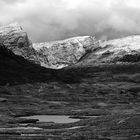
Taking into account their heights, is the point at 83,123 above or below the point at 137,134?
above

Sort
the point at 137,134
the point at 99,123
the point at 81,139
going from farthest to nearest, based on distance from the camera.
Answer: the point at 99,123 < the point at 137,134 < the point at 81,139

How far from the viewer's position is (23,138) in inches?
2245

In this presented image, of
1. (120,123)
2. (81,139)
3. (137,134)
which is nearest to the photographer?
(81,139)

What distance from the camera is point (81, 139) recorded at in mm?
54594

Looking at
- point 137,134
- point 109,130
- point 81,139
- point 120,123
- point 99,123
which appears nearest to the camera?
point 81,139

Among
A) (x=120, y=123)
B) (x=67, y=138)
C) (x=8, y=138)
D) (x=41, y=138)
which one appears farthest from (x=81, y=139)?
(x=120, y=123)

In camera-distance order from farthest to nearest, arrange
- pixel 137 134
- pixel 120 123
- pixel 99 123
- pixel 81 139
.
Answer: pixel 99 123 → pixel 120 123 → pixel 137 134 → pixel 81 139

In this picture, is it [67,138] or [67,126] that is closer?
[67,138]

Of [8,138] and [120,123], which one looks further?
[120,123]

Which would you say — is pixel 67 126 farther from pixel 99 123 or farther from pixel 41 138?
pixel 41 138

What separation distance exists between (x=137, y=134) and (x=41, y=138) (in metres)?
13.1

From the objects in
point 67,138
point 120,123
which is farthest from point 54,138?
point 120,123

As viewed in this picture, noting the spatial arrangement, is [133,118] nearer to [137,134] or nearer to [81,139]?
[137,134]

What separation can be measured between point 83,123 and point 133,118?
15.7 m
